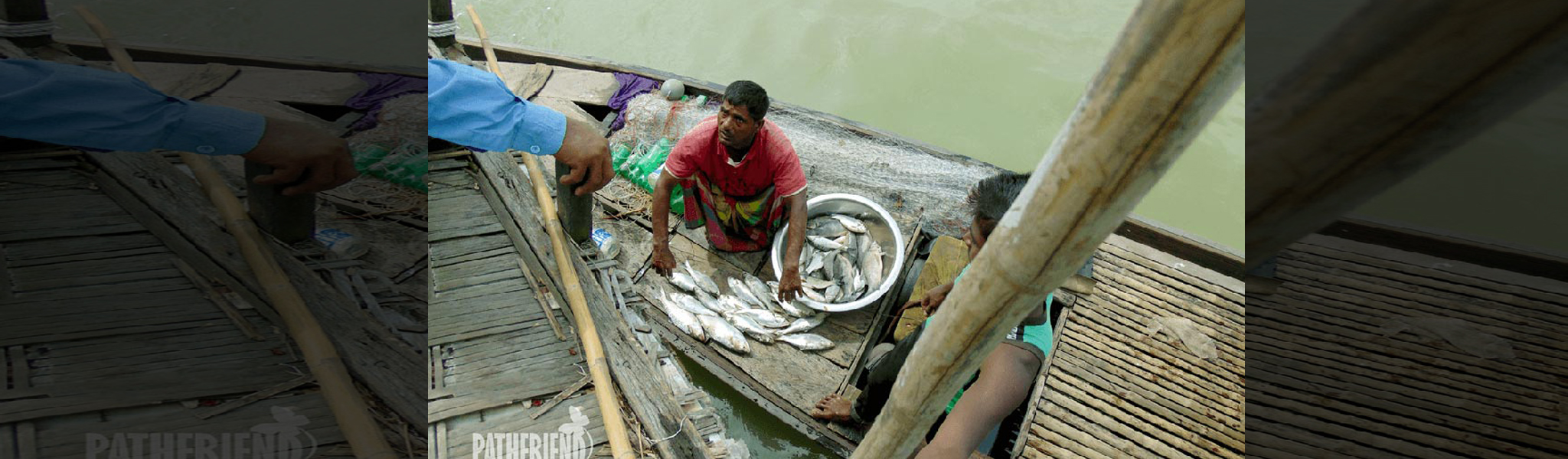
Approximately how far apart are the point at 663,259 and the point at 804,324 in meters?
0.99

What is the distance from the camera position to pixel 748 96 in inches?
170

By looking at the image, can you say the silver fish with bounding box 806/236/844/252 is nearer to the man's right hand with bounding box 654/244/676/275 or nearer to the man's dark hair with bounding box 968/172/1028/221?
the man's right hand with bounding box 654/244/676/275

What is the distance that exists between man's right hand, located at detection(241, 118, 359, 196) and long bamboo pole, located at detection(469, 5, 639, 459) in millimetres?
1038

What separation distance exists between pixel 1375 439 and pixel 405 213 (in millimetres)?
3681

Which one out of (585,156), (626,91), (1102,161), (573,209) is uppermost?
(626,91)

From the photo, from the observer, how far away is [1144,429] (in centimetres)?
403

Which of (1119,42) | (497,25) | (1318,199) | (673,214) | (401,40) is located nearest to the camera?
(1318,199)

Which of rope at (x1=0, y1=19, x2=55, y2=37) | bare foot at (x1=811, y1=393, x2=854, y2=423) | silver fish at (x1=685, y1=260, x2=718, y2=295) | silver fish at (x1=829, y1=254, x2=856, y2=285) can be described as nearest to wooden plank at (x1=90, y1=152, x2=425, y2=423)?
rope at (x1=0, y1=19, x2=55, y2=37)

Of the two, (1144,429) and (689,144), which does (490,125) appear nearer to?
(689,144)

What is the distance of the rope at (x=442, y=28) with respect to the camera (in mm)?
5824

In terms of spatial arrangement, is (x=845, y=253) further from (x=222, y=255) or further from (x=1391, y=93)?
(x=1391, y=93)

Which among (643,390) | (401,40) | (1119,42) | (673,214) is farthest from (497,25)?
(1119,42)

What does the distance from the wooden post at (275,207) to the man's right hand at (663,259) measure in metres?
3.17

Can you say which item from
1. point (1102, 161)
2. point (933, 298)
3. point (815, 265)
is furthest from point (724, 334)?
point (1102, 161)
